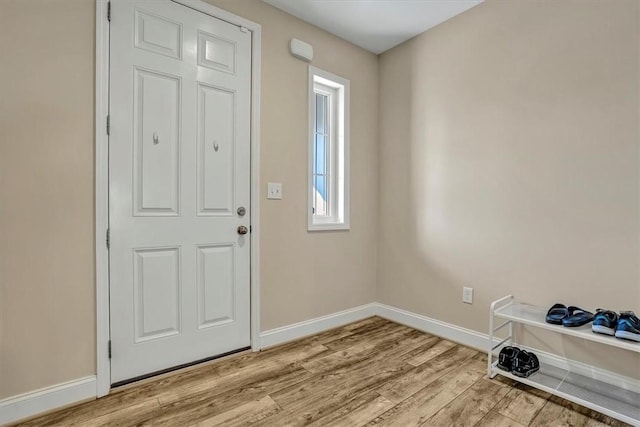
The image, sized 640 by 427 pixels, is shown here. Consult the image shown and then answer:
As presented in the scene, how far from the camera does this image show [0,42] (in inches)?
57.5

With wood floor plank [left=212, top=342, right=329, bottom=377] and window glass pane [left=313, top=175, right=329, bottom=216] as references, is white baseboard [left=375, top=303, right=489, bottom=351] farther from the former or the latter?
window glass pane [left=313, top=175, right=329, bottom=216]

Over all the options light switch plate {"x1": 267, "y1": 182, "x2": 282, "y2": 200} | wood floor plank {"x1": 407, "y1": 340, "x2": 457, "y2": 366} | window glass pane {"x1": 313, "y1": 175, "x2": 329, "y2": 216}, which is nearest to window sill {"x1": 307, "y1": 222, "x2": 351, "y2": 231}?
window glass pane {"x1": 313, "y1": 175, "x2": 329, "y2": 216}

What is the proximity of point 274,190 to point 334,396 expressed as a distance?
142 centimetres

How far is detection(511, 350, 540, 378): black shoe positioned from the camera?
5.99 ft

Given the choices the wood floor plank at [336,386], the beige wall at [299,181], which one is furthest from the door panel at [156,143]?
the wood floor plank at [336,386]

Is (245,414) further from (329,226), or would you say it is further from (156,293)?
(329,226)

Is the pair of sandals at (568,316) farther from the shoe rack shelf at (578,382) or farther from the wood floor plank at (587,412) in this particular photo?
the wood floor plank at (587,412)


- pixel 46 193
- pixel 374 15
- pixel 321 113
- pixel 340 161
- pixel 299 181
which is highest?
pixel 374 15

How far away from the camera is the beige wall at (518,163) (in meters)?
1.75

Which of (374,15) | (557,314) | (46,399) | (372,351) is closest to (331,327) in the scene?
(372,351)

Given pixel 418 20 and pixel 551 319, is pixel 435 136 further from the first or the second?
pixel 551 319

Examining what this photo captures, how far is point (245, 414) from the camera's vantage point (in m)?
1.58

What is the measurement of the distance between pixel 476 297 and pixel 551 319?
0.63m

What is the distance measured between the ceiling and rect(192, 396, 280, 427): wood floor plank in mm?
2635
